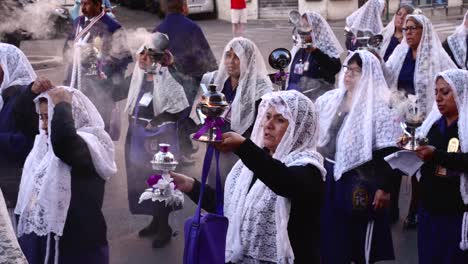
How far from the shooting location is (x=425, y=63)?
830 centimetres

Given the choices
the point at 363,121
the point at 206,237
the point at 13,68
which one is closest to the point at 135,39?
the point at 13,68

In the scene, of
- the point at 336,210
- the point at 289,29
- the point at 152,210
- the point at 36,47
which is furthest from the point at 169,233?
the point at 289,29

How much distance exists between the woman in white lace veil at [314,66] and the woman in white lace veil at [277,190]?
4.20 m

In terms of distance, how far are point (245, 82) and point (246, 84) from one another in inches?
0.7

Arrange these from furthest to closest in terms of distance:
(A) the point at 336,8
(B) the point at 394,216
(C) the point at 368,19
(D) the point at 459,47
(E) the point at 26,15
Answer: (A) the point at 336,8 < (C) the point at 368,19 < (D) the point at 459,47 < (E) the point at 26,15 < (B) the point at 394,216

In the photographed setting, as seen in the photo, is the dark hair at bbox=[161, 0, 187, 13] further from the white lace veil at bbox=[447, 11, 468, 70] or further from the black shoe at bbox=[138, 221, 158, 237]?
the white lace veil at bbox=[447, 11, 468, 70]

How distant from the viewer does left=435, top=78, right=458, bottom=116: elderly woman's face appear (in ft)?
18.4

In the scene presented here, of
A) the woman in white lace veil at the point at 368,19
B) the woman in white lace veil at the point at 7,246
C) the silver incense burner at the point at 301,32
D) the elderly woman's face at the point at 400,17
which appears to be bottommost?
the woman in white lace veil at the point at 368,19

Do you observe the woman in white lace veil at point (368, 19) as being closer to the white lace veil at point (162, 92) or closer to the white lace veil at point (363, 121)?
the white lace veil at point (162, 92)

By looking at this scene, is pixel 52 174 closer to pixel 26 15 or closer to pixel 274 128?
pixel 274 128

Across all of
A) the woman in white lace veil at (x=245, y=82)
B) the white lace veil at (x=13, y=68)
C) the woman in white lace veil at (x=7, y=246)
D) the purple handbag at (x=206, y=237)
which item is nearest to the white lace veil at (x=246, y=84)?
the woman in white lace veil at (x=245, y=82)

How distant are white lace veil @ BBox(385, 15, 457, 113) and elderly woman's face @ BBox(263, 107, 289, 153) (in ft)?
12.4

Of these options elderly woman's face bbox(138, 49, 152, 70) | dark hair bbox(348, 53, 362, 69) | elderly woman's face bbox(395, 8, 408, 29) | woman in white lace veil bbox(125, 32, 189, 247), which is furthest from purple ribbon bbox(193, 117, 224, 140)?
elderly woman's face bbox(395, 8, 408, 29)

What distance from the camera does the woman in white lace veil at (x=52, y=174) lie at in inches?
203
